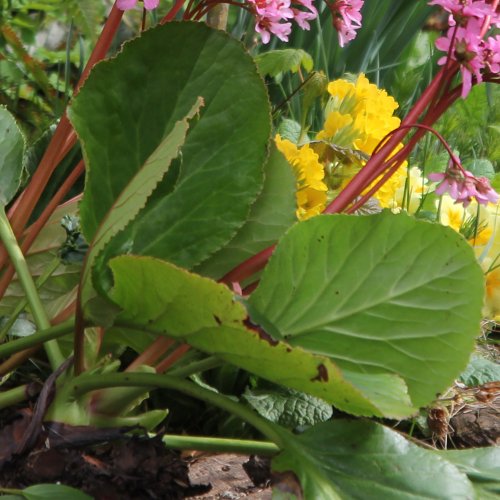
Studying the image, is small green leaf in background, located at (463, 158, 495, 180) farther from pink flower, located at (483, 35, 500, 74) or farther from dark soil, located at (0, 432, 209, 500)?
dark soil, located at (0, 432, 209, 500)

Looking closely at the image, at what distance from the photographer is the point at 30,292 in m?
1.02

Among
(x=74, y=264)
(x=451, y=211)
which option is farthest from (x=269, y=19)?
(x=451, y=211)

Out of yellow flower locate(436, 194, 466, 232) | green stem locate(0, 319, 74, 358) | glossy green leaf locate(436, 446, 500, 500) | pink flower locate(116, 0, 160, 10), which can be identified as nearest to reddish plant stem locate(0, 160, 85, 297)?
green stem locate(0, 319, 74, 358)

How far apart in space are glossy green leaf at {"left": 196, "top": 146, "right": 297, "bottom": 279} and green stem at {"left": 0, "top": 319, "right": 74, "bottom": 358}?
191 millimetres

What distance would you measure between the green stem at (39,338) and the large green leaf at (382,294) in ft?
0.69

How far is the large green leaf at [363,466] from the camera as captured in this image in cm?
83

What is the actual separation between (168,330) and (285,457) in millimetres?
180

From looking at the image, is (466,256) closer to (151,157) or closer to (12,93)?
(151,157)

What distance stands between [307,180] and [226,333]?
1.81 feet

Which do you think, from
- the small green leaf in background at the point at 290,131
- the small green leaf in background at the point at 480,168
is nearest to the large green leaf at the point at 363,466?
the small green leaf in background at the point at 290,131

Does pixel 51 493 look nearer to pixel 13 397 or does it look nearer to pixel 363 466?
pixel 13 397

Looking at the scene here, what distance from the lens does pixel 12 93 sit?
2.33 m

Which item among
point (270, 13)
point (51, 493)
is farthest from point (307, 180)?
point (51, 493)

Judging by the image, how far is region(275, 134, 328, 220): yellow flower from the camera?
129 centimetres
